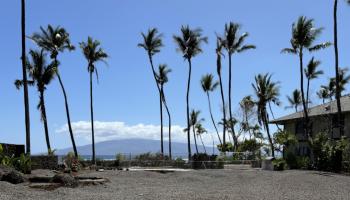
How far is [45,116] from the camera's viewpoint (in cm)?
5112

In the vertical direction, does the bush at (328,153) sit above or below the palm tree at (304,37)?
below

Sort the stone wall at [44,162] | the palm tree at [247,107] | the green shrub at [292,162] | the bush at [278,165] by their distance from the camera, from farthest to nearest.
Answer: the palm tree at [247,107], the green shrub at [292,162], the bush at [278,165], the stone wall at [44,162]

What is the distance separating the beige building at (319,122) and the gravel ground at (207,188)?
609 inches

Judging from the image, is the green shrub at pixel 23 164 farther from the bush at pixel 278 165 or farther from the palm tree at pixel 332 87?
the palm tree at pixel 332 87

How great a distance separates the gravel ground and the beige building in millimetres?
15466

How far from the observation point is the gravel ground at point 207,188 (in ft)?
57.1

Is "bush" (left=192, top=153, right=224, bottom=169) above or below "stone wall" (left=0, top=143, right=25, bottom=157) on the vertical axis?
below

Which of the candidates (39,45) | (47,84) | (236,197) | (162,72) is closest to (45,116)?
(47,84)

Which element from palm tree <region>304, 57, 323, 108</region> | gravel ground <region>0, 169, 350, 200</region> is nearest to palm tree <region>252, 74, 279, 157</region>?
palm tree <region>304, 57, 323, 108</region>

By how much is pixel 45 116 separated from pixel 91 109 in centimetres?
485

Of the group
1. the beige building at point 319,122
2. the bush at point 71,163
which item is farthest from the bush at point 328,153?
the bush at point 71,163

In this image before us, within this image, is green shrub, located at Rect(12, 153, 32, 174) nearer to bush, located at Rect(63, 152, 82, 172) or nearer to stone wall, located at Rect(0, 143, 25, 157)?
stone wall, located at Rect(0, 143, 25, 157)

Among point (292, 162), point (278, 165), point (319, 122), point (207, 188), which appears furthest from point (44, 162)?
point (319, 122)

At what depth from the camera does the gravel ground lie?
57.1 ft
